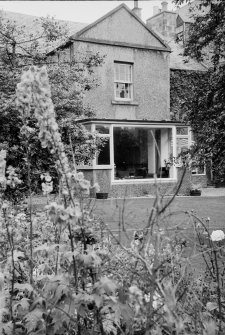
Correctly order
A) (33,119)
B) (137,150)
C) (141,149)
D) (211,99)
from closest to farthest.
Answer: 1. (211,99)
2. (33,119)
3. (137,150)
4. (141,149)

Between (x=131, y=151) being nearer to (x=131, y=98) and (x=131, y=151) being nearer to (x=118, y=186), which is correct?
(x=131, y=98)

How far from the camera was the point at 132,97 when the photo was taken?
23.0 meters

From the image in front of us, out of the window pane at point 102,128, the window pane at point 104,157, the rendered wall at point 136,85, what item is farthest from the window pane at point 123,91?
the window pane at point 104,157

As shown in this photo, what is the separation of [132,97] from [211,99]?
15.9m

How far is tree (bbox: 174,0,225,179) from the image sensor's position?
6.89 meters

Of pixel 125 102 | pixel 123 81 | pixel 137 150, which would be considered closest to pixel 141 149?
pixel 137 150

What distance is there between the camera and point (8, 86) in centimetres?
916

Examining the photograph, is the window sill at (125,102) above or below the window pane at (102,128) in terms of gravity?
above

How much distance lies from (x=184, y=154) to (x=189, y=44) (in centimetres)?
197

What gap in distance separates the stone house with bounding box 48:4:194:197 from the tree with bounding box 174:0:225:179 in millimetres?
12209

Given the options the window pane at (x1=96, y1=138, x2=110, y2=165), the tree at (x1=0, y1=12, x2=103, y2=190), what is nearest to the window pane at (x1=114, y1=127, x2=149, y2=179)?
the window pane at (x1=96, y1=138, x2=110, y2=165)

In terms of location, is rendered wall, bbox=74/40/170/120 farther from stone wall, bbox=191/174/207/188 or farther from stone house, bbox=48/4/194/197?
stone wall, bbox=191/174/207/188

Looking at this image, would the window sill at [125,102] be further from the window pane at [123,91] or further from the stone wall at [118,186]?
the stone wall at [118,186]

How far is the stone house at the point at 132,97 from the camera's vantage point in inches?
815
